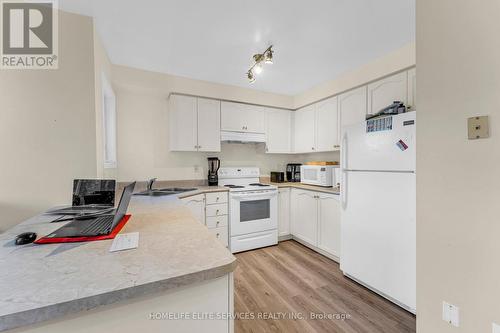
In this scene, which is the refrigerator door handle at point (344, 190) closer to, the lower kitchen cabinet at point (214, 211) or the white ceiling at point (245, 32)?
the white ceiling at point (245, 32)

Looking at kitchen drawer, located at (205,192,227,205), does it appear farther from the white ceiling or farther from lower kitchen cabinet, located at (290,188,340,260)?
the white ceiling

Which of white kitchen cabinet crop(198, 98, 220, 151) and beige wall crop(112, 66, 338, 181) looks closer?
beige wall crop(112, 66, 338, 181)

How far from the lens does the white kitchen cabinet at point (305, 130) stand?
3.23m

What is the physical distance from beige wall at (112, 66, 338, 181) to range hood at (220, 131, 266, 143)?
31cm

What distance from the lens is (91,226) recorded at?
1.04 m

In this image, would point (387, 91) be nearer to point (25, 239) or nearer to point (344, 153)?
point (344, 153)

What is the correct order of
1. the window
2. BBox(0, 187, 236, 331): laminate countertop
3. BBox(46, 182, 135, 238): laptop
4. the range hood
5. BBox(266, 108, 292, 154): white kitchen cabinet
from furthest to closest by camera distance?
BBox(266, 108, 292, 154): white kitchen cabinet, the range hood, the window, BBox(46, 182, 135, 238): laptop, BBox(0, 187, 236, 331): laminate countertop

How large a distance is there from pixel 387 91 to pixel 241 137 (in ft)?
6.26

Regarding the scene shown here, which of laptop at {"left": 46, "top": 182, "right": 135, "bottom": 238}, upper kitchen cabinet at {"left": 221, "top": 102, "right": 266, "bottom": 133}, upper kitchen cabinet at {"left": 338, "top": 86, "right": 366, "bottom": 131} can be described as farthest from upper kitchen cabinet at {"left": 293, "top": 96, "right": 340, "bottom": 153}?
laptop at {"left": 46, "top": 182, "right": 135, "bottom": 238}

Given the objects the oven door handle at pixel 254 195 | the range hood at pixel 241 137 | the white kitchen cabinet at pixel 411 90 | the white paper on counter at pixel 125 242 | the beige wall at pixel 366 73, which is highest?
the beige wall at pixel 366 73

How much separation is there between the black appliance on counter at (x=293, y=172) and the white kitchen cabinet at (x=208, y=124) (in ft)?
4.56

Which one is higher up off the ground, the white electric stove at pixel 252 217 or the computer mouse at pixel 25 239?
the computer mouse at pixel 25 239

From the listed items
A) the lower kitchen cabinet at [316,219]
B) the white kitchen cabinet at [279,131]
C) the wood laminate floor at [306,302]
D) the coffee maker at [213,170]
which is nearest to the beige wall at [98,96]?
the coffee maker at [213,170]

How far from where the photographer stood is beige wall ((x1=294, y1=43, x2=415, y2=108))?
203 cm
